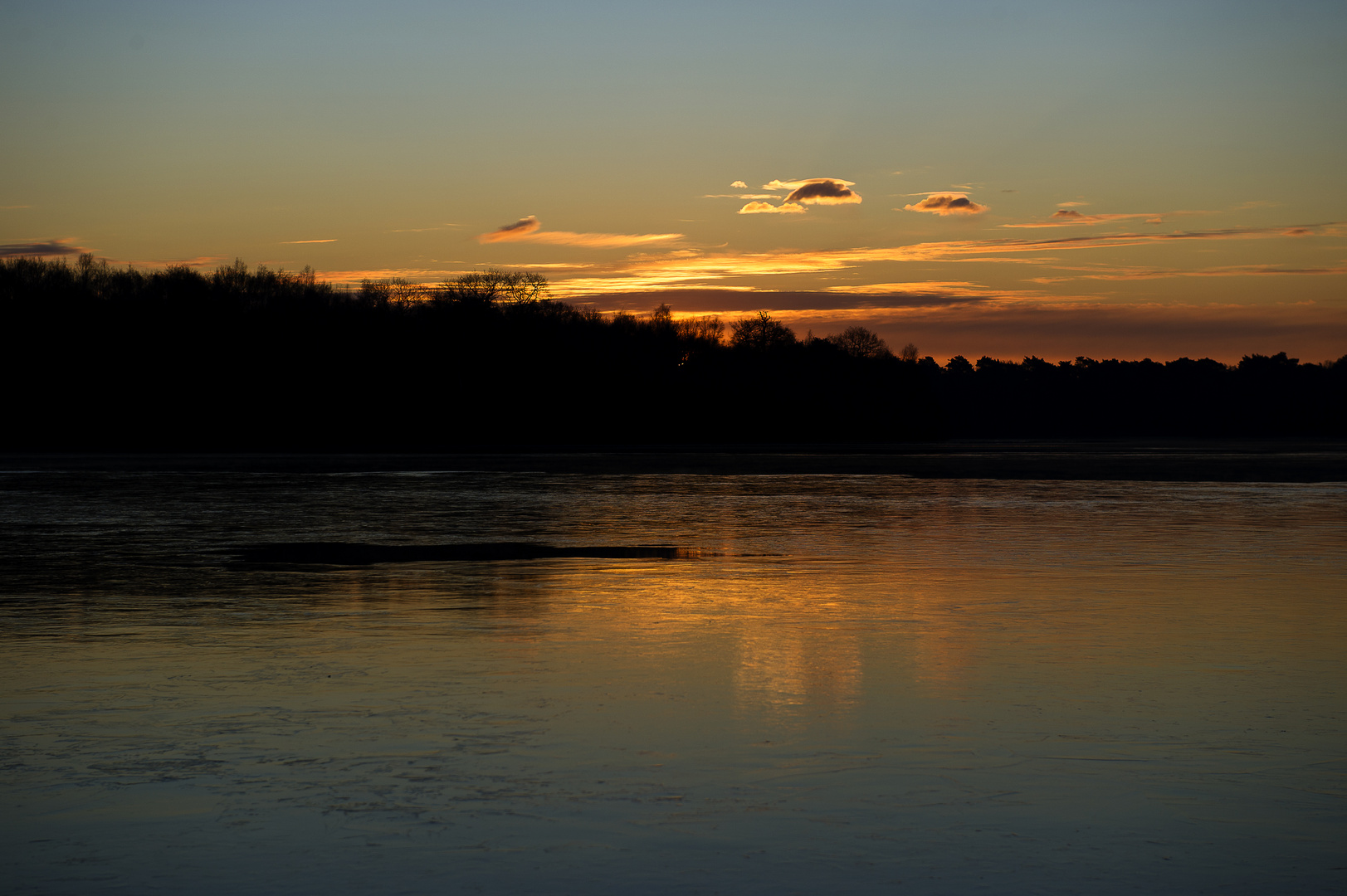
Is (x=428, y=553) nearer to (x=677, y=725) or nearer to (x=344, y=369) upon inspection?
(x=677, y=725)

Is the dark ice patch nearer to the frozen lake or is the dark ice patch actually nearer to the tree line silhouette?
the frozen lake

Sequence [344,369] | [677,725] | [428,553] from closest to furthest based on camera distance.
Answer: [677,725] → [428,553] → [344,369]

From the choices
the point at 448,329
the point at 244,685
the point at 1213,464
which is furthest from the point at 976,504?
the point at 448,329

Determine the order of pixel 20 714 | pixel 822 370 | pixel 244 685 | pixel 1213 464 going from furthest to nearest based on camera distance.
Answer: pixel 822 370, pixel 1213 464, pixel 244 685, pixel 20 714

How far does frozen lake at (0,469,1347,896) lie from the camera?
5.08 metres

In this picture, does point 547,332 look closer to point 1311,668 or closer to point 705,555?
point 705,555

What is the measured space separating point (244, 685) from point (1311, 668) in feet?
23.7

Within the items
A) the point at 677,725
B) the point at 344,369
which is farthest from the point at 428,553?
the point at 344,369

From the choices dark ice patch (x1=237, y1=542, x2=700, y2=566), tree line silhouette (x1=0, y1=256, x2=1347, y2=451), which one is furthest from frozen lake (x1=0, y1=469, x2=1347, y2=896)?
tree line silhouette (x1=0, y1=256, x2=1347, y2=451)

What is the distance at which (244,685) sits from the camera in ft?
27.9

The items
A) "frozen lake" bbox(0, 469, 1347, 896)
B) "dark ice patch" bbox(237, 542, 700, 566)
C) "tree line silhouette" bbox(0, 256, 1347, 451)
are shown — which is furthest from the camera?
"tree line silhouette" bbox(0, 256, 1347, 451)

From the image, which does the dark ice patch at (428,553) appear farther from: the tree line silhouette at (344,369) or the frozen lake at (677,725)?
the tree line silhouette at (344,369)

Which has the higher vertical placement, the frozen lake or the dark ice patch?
the frozen lake

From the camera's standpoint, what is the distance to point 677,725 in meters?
7.39
